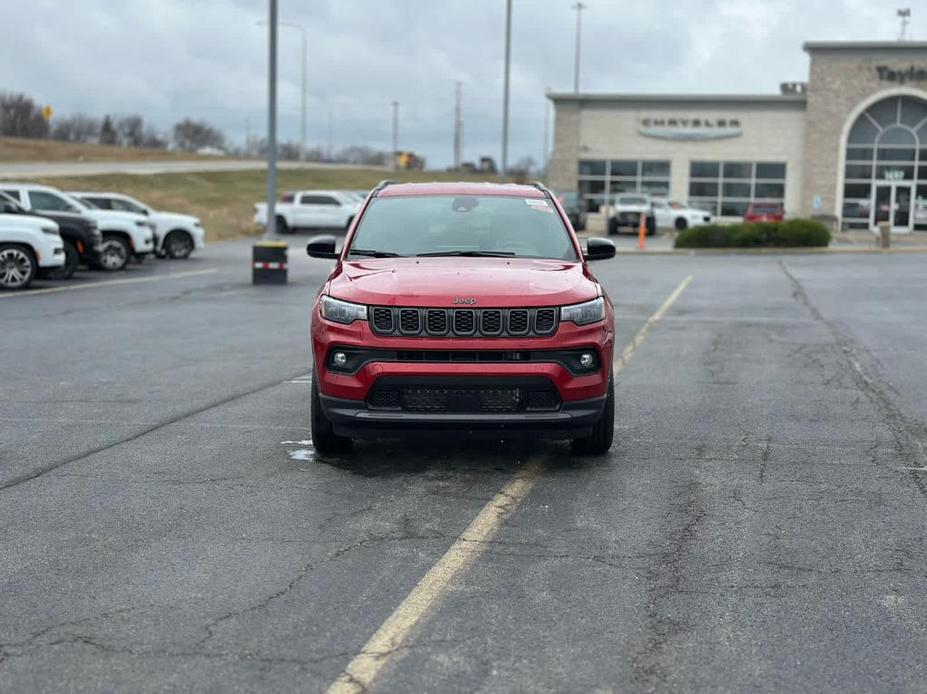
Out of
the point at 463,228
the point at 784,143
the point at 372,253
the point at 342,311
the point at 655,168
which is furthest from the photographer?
the point at 655,168

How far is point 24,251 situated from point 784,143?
43935mm

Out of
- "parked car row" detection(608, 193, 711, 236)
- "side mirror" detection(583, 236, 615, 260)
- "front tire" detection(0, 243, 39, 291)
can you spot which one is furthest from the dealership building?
"side mirror" detection(583, 236, 615, 260)

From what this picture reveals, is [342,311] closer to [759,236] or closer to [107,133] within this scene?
[759,236]

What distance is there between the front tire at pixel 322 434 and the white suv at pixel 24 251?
14.8m

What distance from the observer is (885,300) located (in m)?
20.6

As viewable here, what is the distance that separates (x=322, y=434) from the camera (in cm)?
747

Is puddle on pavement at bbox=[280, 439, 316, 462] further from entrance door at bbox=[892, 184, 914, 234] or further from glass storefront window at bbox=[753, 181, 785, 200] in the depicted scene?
glass storefront window at bbox=[753, 181, 785, 200]

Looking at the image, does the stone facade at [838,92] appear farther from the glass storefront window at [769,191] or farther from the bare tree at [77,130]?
the bare tree at [77,130]

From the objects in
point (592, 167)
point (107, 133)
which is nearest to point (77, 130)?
point (107, 133)

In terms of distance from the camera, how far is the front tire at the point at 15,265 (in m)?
20.8

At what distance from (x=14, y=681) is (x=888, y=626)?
3239 millimetres

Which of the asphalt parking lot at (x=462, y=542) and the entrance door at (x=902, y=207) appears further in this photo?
the entrance door at (x=902, y=207)

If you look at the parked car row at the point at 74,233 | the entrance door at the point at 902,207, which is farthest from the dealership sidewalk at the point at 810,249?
the parked car row at the point at 74,233

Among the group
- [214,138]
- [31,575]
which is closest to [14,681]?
[31,575]
